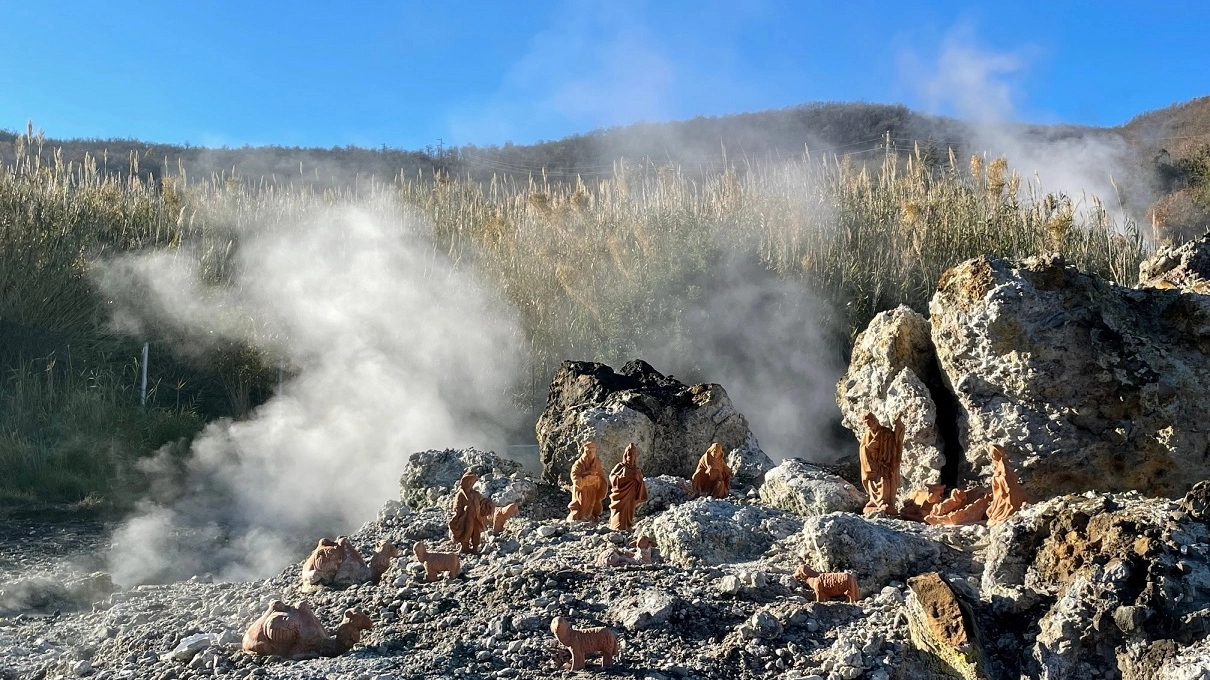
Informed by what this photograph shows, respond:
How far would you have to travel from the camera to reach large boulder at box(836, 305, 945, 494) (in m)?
5.64

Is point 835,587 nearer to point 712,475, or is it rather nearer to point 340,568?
point 712,475

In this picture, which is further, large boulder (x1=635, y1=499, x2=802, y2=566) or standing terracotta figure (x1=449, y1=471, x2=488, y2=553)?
standing terracotta figure (x1=449, y1=471, x2=488, y2=553)

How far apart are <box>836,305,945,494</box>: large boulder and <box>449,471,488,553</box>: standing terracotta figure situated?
85.1 inches

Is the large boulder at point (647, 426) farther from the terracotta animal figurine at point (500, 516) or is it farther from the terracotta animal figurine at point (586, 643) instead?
the terracotta animal figurine at point (586, 643)

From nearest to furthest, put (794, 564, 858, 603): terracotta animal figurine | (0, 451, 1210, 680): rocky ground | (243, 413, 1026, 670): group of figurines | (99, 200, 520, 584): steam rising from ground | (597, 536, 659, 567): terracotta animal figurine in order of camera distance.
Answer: (0, 451, 1210, 680): rocky ground < (794, 564, 858, 603): terracotta animal figurine < (243, 413, 1026, 670): group of figurines < (597, 536, 659, 567): terracotta animal figurine < (99, 200, 520, 584): steam rising from ground

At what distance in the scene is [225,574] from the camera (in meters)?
6.75

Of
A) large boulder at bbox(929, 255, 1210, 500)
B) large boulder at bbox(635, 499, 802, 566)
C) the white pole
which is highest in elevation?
large boulder at bbox(929, 255, 1210, 500)

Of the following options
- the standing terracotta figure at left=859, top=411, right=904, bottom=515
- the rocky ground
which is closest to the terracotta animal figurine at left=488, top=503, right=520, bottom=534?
the rocky ground

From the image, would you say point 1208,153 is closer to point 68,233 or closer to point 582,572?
point 68,233

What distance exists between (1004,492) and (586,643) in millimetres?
1959

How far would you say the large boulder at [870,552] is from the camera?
3678mm

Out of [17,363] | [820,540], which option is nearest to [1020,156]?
[17,363]

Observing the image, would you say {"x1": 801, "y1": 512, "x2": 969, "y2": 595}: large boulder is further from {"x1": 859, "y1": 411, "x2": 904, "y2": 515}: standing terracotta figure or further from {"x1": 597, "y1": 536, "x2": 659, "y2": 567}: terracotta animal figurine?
{"x1": 859, "y1": 411, "x2": 904, "y2": 515}: standing terracotta figure

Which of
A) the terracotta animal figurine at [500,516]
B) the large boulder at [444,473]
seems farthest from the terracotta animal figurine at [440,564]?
the large boulder at [444,473]
